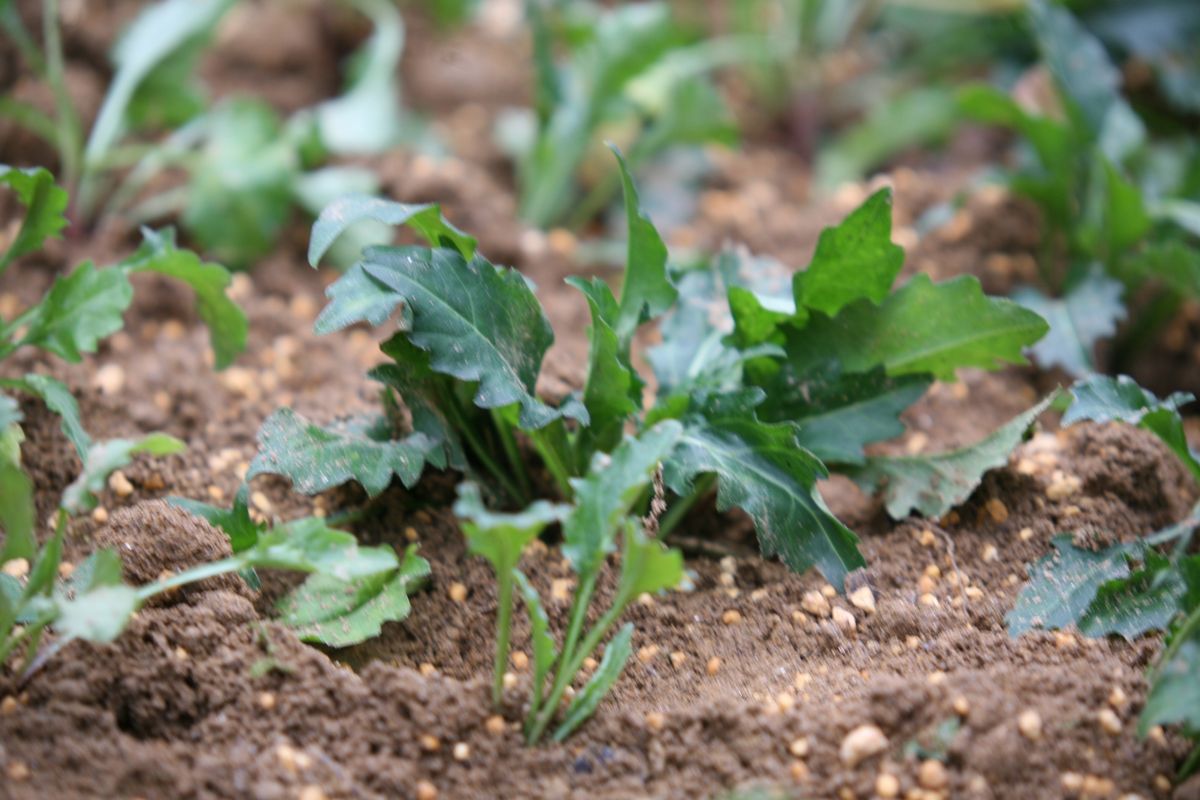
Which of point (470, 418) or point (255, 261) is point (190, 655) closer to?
point (470, 418)

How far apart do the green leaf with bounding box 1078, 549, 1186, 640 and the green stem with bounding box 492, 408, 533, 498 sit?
2.58ft

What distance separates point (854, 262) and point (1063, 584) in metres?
0.53

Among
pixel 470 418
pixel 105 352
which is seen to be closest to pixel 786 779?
pixel 470 418

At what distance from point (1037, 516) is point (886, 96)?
1685 millimetres

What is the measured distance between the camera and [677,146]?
2.77 m

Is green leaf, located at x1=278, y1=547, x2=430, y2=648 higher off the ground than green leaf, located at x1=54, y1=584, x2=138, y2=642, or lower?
lower

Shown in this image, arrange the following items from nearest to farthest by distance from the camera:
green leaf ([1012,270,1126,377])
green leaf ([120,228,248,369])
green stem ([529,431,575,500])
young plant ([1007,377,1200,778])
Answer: young plant ([1007,377,1200,778]) → green stem ([529,431,575,500]) → green leaf ([120,228,248,369]) → green leaf ([1012,270,1126,377])

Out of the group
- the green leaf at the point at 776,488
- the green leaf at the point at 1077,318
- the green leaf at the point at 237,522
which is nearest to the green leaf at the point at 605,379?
the green leaf at the point at 776,488

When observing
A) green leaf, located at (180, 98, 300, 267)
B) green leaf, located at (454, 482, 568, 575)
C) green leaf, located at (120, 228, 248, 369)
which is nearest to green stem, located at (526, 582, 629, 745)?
green leaf, located at (454, 482, 568, 575)

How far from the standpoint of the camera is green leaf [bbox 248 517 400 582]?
137 centimetres

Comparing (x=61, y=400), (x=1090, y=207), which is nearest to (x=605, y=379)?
(x=61, y=400)

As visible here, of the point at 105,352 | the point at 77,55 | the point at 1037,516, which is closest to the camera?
the point at 1037,516

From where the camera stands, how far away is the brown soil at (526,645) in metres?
1.33

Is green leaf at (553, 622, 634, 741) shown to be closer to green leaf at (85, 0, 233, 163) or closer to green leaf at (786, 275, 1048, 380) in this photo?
green leaf at (786, 275, 1048, 380)
